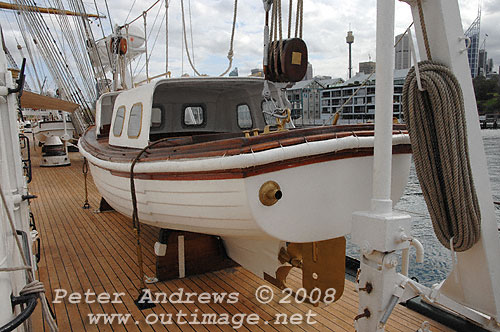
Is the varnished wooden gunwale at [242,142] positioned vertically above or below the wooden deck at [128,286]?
above

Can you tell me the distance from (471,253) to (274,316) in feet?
5.20

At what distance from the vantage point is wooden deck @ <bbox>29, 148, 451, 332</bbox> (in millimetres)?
3074

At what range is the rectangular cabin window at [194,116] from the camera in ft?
18.1

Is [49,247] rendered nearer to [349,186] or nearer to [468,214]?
[349,186]

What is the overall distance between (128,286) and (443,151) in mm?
2993

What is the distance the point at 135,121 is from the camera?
418 centimetres

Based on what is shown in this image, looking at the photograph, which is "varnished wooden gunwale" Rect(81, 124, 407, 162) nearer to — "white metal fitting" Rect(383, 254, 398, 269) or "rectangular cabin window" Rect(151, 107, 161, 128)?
"white metal fitting" Rect(383, 254, 398, 269)

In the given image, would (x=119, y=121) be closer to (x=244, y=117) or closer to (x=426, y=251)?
(x=244, y=117)

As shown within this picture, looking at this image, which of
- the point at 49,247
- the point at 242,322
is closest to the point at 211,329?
the point at 242,322

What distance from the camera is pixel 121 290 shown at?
3.65 m

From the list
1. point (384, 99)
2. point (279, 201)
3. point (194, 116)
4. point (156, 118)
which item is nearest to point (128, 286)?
point (279, 201)

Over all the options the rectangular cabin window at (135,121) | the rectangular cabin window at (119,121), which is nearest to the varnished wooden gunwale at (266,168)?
the rectangular cabin window at (135,121)

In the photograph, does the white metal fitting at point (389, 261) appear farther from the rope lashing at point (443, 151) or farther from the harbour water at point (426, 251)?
the harbour water at point (426, 251)

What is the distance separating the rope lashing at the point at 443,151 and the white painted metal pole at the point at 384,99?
350 mm
